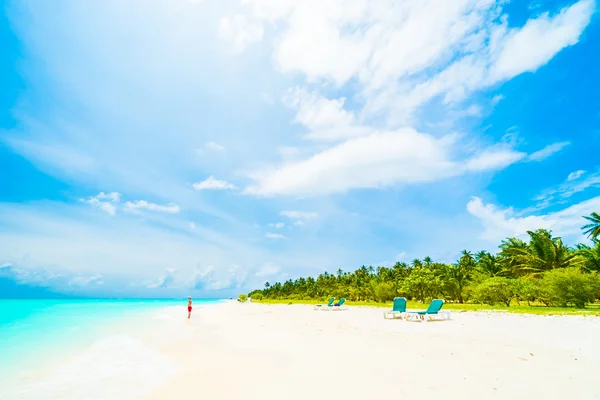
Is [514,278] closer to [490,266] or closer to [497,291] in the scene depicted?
[490,266]

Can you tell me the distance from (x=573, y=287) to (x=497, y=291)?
584 centimetres

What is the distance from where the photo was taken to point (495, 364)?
6.62 metres

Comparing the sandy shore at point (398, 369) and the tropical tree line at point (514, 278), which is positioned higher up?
the tropical tree line at point (514, 278)

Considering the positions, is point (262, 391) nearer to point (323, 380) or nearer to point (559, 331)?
point (323, 380)

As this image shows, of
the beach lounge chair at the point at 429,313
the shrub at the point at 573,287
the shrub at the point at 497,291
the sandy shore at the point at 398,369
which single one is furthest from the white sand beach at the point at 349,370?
the shrub at the point at 497,291

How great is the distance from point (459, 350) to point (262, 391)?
5.40 m

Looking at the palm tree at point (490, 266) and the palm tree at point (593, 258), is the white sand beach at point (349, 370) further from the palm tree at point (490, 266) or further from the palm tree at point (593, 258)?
the palm tree at point (490, 266)

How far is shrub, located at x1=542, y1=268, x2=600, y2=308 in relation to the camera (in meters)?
21.3

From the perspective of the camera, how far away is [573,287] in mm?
21484

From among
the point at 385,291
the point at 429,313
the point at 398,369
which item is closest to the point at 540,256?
the point at 385,291

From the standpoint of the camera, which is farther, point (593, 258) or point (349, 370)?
point (593, 258)

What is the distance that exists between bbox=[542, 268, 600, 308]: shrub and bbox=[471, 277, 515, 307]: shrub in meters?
3.70

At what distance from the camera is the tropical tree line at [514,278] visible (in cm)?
2223

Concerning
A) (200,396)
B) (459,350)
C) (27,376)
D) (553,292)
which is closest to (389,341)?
(459,350)
